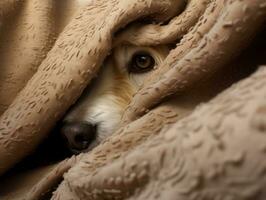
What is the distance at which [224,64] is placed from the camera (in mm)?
590

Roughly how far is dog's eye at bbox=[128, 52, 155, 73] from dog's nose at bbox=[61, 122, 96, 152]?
0.64ft

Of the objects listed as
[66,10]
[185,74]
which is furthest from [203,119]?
[66,10]

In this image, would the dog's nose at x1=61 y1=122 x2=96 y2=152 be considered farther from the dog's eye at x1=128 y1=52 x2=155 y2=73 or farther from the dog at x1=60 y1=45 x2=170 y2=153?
the dog's eye at x1=128 y1=52 x2=155 y2=73

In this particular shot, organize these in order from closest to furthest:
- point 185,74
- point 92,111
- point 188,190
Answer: point 188,190, point 185,74, point 92,111

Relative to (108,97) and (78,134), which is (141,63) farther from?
(78,134)

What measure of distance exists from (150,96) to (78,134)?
19.4 inches

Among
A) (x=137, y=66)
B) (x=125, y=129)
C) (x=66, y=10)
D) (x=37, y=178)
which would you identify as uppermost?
(x=66, y=10)

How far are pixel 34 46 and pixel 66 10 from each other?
0.16 metres

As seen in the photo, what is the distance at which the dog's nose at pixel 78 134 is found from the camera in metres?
1.06

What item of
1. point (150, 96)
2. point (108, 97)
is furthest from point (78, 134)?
point (150, 96)

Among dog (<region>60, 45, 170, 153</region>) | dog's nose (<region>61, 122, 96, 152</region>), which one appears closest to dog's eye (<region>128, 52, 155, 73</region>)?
dog (<region>60, 45, 170, 153</region>)

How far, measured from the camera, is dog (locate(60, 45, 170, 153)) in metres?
1.07

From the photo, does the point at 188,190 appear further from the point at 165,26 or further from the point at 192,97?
the point at 165,26

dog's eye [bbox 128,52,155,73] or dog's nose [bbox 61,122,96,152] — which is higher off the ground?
dog's eye [bbox 128,52,155,73]
